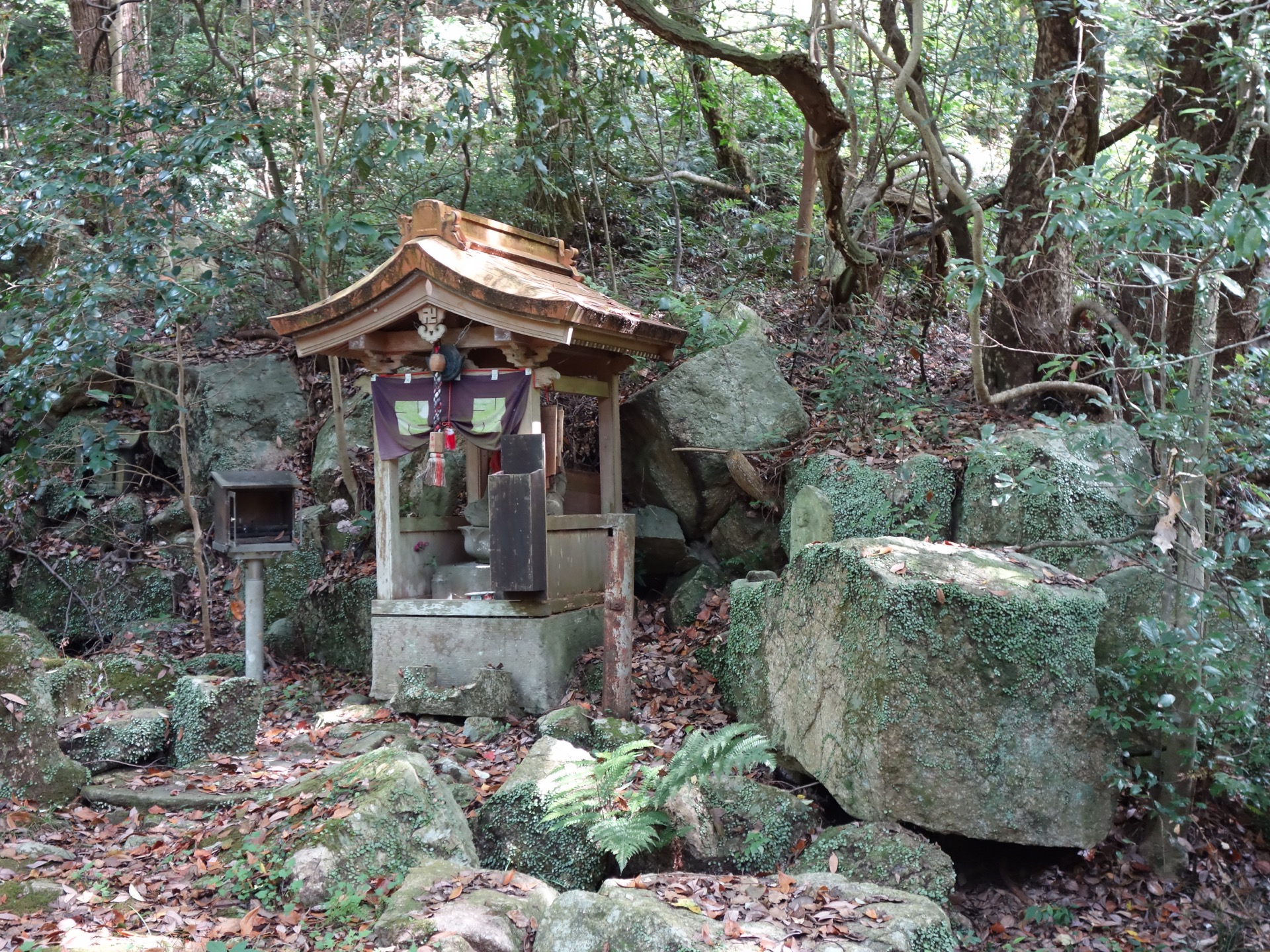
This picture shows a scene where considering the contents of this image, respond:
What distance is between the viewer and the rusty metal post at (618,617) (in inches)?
266

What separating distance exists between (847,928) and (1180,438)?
10.5 feet

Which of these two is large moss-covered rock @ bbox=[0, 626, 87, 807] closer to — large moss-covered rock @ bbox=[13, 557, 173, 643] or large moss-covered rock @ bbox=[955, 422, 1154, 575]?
large moss-covered rock @ bbox=[13, 557, 173, 643]

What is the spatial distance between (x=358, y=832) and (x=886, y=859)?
2717 mm

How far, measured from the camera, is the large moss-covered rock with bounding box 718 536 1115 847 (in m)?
5.28

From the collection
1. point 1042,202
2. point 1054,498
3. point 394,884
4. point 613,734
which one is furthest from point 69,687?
point 1042,202

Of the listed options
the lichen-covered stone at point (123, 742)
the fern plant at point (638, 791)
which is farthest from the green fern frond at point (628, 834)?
the lichen-covered stone at point (123, 742)

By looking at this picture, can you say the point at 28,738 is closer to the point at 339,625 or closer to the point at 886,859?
the point at 339,625

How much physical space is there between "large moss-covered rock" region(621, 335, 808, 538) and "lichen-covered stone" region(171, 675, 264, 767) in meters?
4.10

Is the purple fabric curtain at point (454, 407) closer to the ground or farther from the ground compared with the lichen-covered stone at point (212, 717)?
farther from the ground

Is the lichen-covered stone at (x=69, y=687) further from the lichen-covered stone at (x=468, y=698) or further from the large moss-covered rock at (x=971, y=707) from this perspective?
the large moss-covered rock at (x=971, y=707)

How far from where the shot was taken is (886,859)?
16.6 feet

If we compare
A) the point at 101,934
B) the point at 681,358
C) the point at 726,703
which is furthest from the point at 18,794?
the point at 681,358

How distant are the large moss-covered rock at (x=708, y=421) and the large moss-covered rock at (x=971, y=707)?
3233 millimetres

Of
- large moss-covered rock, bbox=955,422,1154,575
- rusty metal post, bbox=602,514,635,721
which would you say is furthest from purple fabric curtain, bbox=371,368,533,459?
large moss-covered rock, bbox=955,422,1154,575
